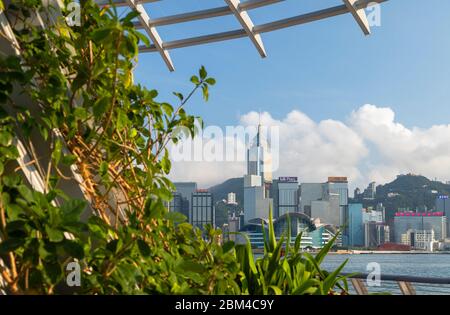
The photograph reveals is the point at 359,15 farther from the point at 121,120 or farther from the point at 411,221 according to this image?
the point at 411,221

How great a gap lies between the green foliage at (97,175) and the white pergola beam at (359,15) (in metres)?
3.56

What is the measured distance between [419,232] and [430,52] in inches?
1930

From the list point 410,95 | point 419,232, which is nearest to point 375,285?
point 419,232

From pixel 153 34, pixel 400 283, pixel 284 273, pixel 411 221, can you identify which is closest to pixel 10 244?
pixel 284 273

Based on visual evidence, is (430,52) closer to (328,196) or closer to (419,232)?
(419,232)

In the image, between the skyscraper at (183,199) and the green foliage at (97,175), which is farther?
the skyscraper at (183,199)

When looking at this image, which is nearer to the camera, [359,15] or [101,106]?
[101,106]

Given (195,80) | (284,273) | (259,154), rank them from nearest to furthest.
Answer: (195,80) → (284,273) → (259,154)

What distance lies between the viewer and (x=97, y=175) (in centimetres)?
164

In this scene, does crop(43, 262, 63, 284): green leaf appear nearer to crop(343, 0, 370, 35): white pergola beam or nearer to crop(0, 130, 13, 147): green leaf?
crop(0, 130, 13, 147): green leaf

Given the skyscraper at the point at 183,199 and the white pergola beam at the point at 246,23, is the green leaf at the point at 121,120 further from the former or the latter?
the white pergola beam at the point at 246,23

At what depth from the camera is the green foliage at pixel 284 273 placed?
2.00m

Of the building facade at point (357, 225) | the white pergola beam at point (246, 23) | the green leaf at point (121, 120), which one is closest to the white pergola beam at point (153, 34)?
the white pergola beam at point (246, 23)

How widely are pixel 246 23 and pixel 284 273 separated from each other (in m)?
4.17
